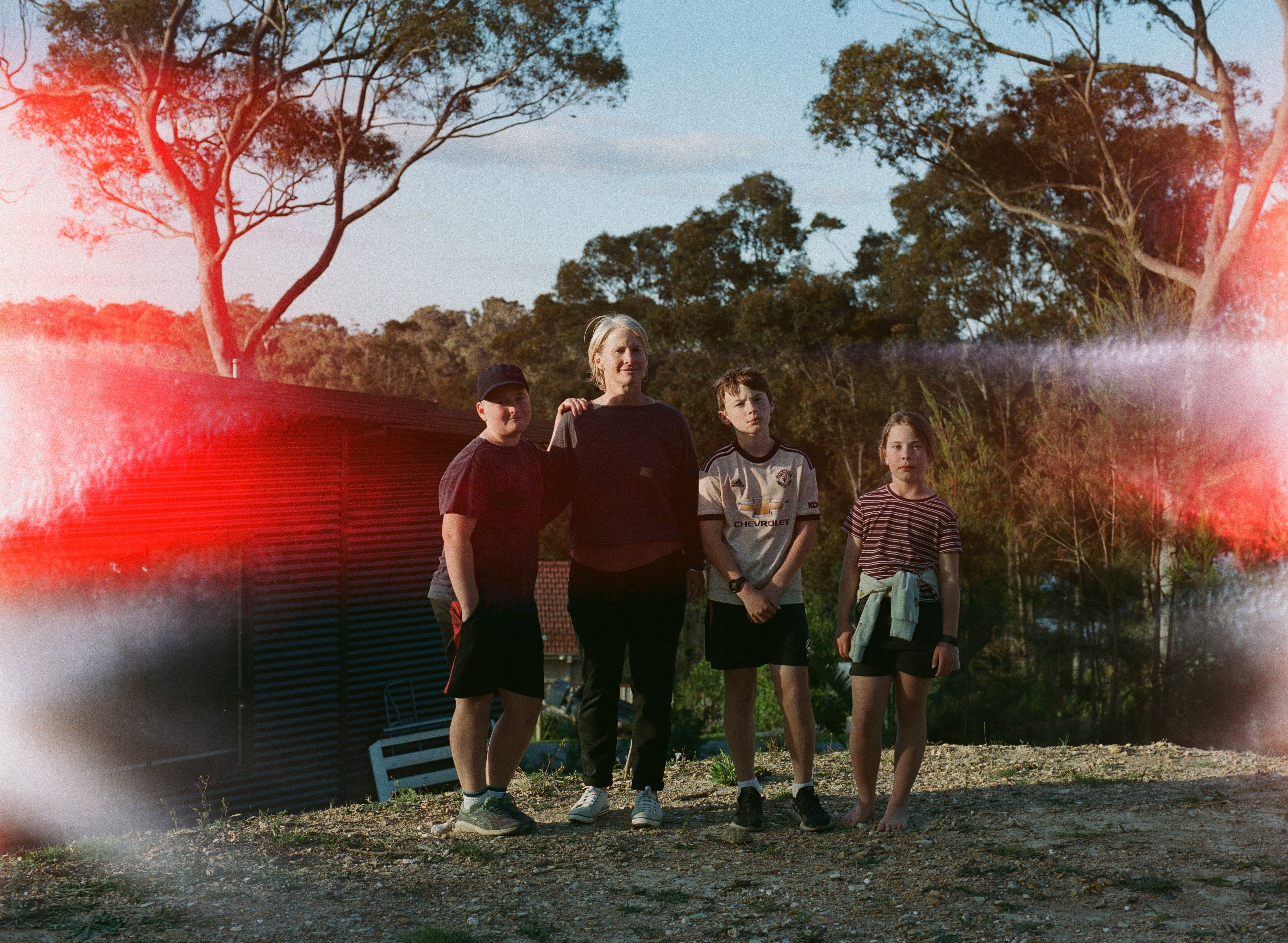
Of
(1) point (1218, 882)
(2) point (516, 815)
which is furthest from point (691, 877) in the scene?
(1) point (1218, 882)

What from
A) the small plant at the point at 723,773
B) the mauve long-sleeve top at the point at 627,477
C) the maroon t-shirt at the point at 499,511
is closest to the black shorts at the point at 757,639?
the mauve long-sleeve top at the point at 627,477

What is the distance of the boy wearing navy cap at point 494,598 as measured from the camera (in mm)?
3895

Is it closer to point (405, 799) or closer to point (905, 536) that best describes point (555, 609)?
point (405, 799)

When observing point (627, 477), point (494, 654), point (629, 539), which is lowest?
point (494, 654)

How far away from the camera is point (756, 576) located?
4066 millimetres

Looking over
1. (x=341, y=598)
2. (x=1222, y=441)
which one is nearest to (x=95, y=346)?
(x=341, y=598)

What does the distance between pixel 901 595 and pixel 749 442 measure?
2.69 ft

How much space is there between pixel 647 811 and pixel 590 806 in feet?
0.79

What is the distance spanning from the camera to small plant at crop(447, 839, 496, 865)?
3842 mm

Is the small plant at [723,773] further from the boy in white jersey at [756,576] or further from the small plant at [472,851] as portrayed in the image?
the small plant at [472,851]

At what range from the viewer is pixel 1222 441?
48.6 ft

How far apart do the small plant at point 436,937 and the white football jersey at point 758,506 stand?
1536 millimetres

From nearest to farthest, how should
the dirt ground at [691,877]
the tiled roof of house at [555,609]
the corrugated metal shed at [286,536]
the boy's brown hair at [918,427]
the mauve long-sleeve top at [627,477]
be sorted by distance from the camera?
the dirt ground at [691,877] → the mauve long-sleeve top at [627,477] → the boy's brown hair at [918,427] → the corrugated metal shed at [286,536] → the tiled roof of house at [555,609]

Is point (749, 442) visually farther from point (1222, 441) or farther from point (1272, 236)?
point (1272, 236)
